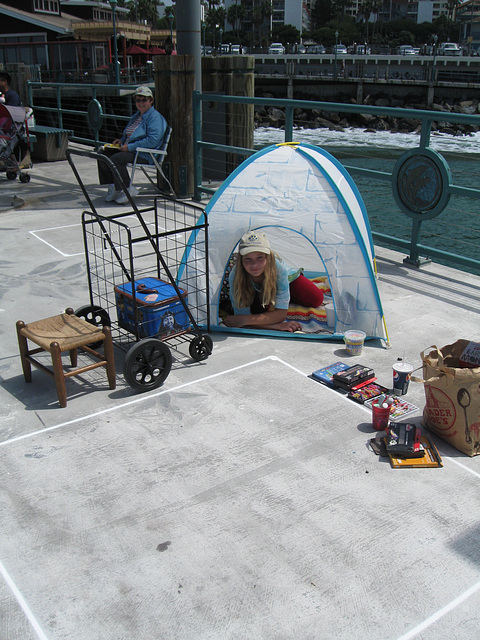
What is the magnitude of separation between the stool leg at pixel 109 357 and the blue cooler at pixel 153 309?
32 centimetres

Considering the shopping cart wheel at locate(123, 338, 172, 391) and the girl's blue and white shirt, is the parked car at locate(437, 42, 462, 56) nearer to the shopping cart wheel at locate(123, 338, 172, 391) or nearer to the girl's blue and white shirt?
the girl's blue and white shirt

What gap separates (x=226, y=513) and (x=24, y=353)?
2020 mm

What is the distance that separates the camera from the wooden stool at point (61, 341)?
402 centimetres

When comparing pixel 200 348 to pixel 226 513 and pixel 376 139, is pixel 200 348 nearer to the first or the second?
pixel 226 513

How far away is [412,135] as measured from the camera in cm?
4503

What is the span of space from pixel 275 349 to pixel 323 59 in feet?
249

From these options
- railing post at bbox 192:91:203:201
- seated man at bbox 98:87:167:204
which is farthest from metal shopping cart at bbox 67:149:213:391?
railing post at bbox 192:91:203:201

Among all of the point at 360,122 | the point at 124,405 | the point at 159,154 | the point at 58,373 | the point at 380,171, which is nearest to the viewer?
the point at 58,373

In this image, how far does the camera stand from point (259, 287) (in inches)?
204

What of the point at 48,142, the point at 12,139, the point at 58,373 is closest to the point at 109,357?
the point at 58,373

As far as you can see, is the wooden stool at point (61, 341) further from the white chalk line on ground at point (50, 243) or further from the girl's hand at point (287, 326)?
the white chalk line on ground at point (50, 243)

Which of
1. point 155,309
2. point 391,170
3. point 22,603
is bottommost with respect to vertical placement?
point 391,170

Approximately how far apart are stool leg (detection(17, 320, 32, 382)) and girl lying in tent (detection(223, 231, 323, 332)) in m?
1.69

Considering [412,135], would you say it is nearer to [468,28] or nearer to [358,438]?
[358,438]
